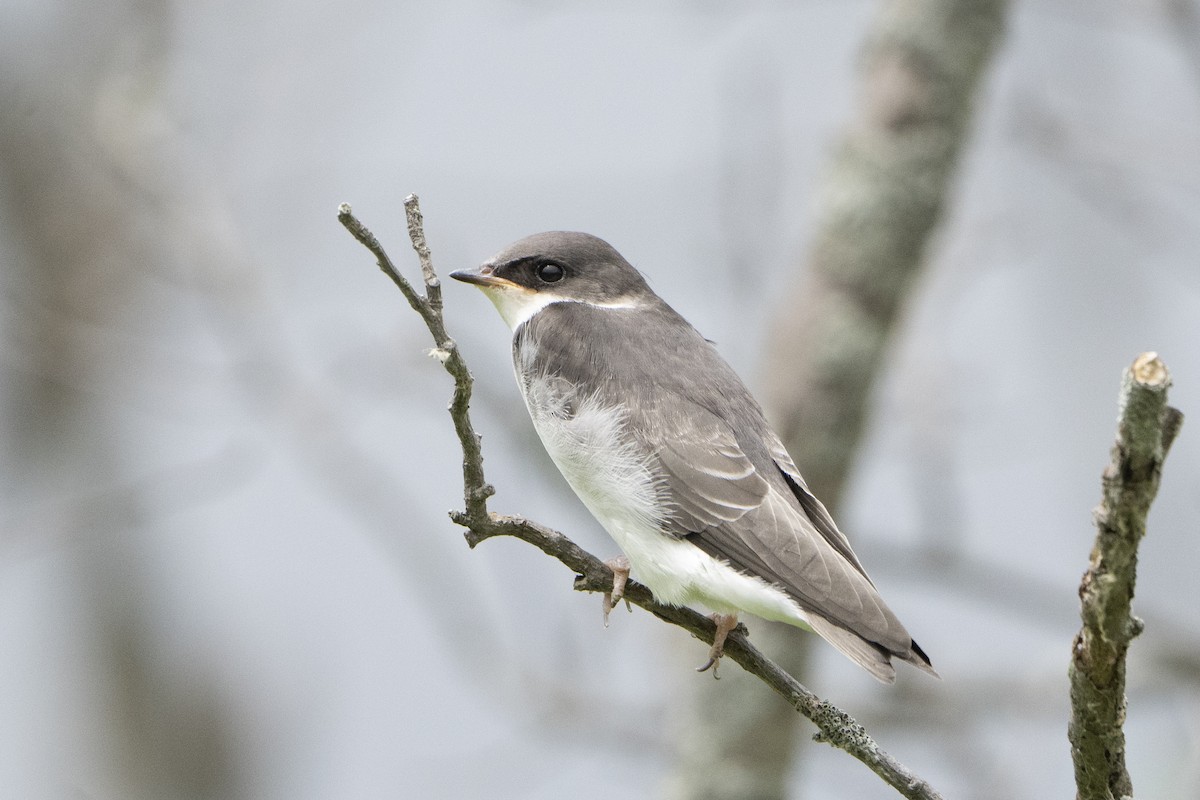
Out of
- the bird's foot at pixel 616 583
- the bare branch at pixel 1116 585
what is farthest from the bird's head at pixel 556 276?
the bare branch at pixel 1116 585

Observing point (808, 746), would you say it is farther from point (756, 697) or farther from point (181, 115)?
point (181, 115)

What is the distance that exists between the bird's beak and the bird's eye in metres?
0.10

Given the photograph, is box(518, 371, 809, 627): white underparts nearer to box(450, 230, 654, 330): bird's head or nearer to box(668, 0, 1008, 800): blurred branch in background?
box(450, 230, 654, 330): bird's head

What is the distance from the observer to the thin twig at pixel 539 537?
2.16 meters

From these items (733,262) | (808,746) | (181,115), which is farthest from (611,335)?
(181,115)

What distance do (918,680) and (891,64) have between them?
2.56m

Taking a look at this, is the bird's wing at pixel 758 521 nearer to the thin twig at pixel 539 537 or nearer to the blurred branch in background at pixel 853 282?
the thin twig at pixel 539 537

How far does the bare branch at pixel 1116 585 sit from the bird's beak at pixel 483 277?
199 centimetres

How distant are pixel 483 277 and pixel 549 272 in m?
0.23

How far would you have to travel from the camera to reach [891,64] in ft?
18.3

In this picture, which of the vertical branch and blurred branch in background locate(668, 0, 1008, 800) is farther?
blurred branch in background locate(668, 0, 1008, 800)

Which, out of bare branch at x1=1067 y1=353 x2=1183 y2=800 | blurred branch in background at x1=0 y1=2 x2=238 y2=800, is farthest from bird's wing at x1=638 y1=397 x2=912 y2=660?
blurred branch in background at x1=0 y1=2 x2=238 y2=800

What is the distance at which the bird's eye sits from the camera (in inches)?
149

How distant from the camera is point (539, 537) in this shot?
8.09 ft
